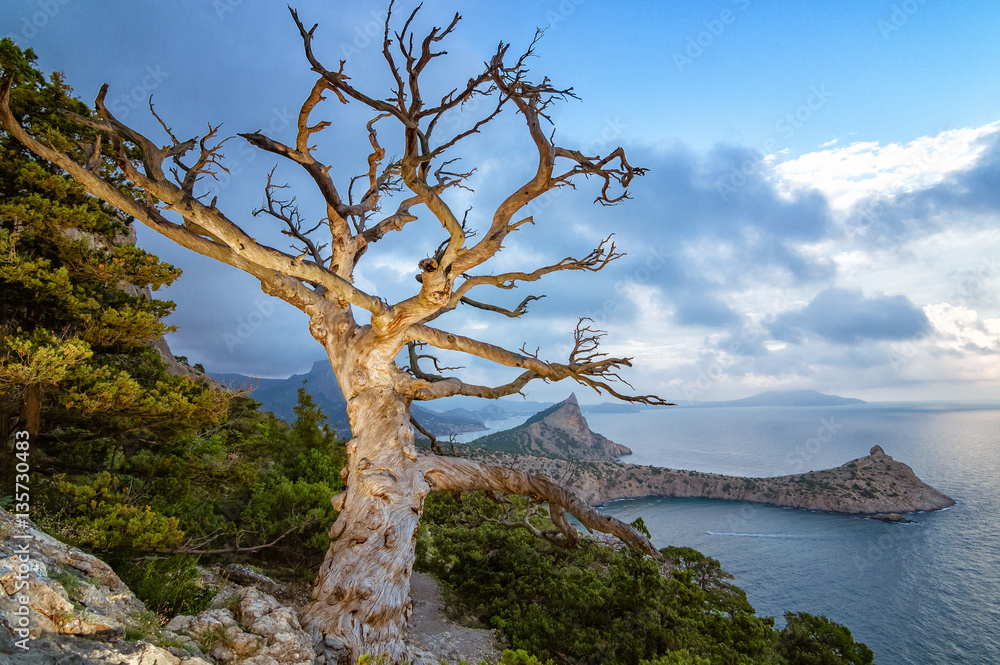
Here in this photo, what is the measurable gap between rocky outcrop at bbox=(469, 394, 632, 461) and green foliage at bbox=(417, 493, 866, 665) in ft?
126

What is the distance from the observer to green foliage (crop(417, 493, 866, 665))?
552 centimetres

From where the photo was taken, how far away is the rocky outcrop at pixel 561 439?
51431 millimetres

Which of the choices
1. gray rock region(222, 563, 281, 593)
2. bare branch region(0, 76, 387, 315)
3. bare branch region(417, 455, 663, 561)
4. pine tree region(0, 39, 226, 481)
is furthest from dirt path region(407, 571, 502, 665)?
bare branch region(0, 76, 387, 315)

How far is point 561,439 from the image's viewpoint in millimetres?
58188

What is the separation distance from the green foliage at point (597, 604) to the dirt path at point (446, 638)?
32 centimetres

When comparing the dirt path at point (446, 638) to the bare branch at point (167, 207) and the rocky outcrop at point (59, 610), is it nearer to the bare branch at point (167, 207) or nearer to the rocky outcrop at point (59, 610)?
the rocky outcrop at point (59, 610)

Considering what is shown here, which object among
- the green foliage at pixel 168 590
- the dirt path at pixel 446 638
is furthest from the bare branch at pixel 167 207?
the dirt path at pixel 446 638

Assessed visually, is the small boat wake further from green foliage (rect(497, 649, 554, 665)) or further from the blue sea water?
green foliage (rect(497, 649, 554, 665))

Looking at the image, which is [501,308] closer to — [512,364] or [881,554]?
[512,364]

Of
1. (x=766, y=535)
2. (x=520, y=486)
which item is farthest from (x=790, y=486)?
(x=520, y=486)

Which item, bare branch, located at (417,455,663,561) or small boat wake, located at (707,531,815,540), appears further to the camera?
small boat wake, located at (707,531,815,540)

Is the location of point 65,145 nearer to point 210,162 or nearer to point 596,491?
point 210,162

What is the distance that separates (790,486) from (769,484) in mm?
2049

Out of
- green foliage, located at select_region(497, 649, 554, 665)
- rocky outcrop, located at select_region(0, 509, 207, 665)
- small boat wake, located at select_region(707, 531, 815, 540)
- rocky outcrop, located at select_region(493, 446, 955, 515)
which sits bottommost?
small boat wake, located at select_region(707, 531, 815, 540)
